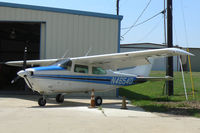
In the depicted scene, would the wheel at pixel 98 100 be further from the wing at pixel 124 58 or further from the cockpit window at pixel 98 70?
the wing at pixel 124 58

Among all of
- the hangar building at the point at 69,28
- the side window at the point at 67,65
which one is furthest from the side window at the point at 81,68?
the hangar building at the point at 69,28

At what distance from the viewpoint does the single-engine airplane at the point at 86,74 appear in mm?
9625

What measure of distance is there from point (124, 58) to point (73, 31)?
5.43m

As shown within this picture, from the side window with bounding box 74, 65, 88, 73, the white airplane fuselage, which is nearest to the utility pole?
the white airplane fuselage

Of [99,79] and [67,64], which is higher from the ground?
[67,64]

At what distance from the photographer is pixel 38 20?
15.1 meters

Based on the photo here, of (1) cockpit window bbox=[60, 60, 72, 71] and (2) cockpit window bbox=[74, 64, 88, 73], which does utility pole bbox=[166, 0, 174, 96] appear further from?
(1) cockpit window bbox=[60, 60, 72, 71]

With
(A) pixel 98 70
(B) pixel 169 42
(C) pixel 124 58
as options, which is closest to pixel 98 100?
(A) pixel 98 70

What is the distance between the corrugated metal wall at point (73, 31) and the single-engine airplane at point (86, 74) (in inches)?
84.5

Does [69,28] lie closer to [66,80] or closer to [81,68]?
[81,68]

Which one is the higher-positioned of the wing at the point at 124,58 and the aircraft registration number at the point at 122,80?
the wing at the point at 124,58

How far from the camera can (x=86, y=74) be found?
1140cm

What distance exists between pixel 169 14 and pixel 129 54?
5.38 m

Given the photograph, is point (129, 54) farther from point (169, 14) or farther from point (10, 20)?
point (10, 20)
